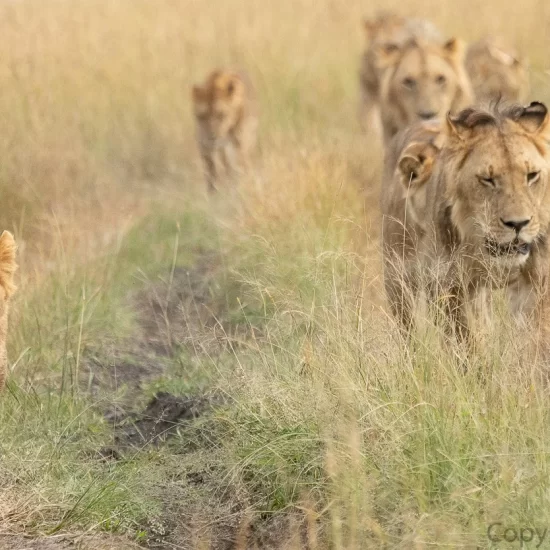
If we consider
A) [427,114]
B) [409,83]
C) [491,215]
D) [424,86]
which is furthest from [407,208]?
[409,83]

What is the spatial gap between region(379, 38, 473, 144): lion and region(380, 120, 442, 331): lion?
12.9 ft

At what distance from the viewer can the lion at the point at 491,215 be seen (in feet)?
18.1

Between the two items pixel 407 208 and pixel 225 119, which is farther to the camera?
pixel 225 119

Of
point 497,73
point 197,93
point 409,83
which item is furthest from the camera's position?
point 197,93

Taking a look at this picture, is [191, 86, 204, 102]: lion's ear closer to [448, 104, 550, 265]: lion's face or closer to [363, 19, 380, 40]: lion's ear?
[363, 19, 380, 40]: lion's ear

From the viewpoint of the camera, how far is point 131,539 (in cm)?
488

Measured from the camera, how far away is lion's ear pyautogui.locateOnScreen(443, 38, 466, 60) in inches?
443

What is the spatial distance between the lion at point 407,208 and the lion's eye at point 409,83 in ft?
13.6

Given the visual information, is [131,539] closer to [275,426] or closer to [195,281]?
[275,426]

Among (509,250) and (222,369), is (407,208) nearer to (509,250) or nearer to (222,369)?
(509,250)

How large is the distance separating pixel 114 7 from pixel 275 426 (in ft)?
39.5

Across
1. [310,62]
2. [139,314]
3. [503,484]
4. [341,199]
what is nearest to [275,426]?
[503,484]

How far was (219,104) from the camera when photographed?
42.9 feet

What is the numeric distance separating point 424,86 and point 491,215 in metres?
5.57
